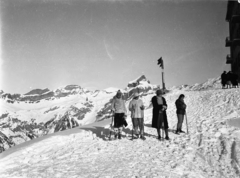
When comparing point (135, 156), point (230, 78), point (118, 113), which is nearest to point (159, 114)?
point (118, 113)

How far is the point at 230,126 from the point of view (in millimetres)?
8609

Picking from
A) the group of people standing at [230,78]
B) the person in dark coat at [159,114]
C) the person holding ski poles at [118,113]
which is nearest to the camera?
the person in dark coat at [159,114]

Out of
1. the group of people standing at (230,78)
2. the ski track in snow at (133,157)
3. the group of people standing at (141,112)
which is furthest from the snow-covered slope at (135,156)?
the group of people standing at (230,78)

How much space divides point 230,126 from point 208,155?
3.34 metres

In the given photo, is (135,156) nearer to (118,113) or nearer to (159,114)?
(159,114)

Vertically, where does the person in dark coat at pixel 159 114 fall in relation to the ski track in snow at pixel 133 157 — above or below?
above

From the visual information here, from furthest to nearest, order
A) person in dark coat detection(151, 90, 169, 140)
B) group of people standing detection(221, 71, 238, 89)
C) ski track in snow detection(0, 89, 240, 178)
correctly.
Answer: group of people standing detection(221, 71, 238, 89) → person in dark coat detection(151, 90, 169, 140) → ski track in snow detection(0, 89, 240, 178)

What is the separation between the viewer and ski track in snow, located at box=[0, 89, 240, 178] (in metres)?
5.07

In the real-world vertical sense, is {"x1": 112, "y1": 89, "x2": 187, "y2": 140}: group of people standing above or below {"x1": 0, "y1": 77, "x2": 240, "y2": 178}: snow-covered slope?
above

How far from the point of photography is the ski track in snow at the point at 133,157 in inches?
199

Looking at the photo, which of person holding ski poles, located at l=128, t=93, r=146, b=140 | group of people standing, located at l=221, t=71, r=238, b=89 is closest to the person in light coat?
person holding ski poles, located at l=128, t=93, r=146, b=140

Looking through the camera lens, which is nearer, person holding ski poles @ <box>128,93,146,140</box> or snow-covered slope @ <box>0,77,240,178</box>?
snow-covered slope @ <box>0,77,240,178</box>

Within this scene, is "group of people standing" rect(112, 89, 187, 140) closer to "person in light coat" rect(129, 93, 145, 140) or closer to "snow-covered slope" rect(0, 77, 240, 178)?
"person in light coat" rect(129, 93, 145, 140)

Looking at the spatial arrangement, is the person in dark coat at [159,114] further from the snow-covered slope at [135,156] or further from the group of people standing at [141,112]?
the snow-covered slope at [135,156]
